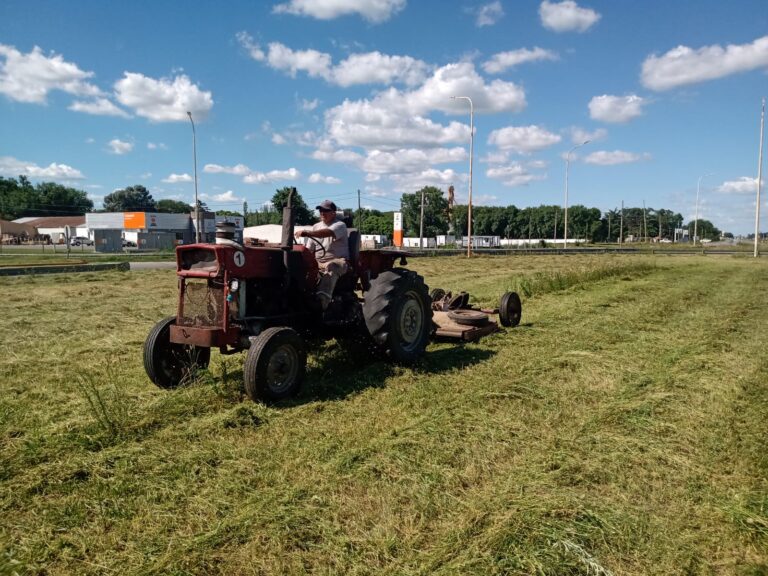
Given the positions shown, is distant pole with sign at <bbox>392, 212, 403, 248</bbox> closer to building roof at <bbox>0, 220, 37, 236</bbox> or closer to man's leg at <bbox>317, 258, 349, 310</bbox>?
man's leg at <bbox>317, 258, 349, 310</bbox>

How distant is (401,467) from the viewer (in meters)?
3.64

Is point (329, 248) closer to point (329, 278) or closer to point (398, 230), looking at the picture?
point (329, 278)

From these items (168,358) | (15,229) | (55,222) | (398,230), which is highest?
(55,222)

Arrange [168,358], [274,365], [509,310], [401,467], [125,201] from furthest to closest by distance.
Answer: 1. [125,201]
2. [509,310]
3. [168,358]
4. [274,365]
5. [401,467]

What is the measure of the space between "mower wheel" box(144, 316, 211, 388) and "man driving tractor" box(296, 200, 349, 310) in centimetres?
144

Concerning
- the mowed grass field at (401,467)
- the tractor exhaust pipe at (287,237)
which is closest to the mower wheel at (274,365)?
the mowed grass field at (401,467)

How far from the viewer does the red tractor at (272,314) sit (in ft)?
16.5

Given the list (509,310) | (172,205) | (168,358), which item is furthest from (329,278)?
(172,205)

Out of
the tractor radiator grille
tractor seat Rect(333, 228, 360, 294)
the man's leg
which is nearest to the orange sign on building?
tractor seat Rect(333, 228, 360, 294)

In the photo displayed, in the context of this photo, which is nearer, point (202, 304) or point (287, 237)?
point (202, 304)

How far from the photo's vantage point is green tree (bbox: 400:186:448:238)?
9775 centimetres

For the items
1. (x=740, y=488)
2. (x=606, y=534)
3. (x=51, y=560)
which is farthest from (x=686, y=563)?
(x=51, y=560)

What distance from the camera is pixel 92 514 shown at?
3119 millimetres

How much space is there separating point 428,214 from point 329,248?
92.4m
